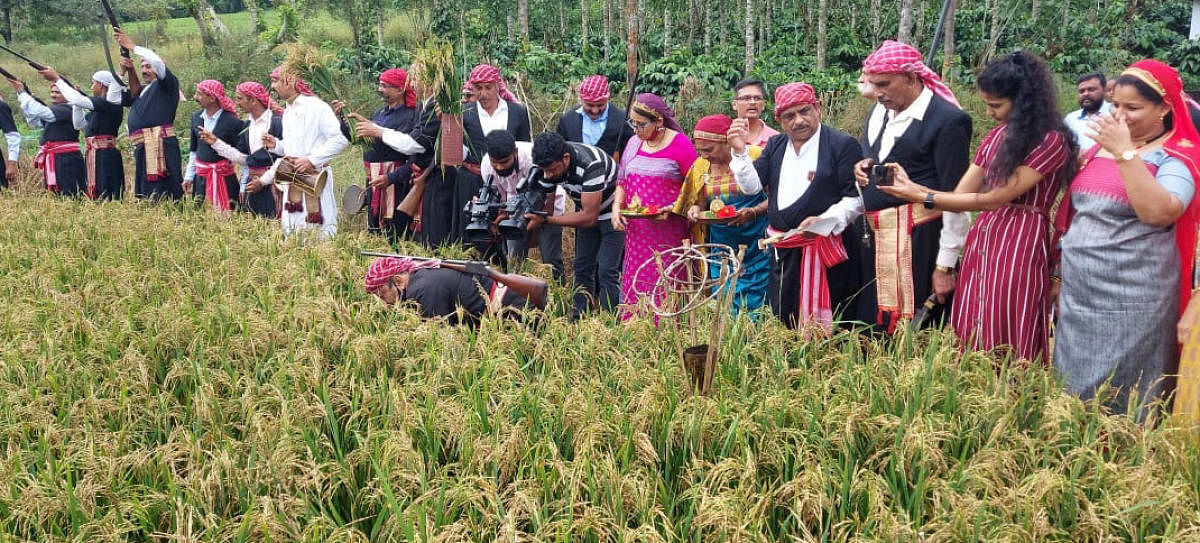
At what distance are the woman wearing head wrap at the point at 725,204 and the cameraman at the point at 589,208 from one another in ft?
1.81

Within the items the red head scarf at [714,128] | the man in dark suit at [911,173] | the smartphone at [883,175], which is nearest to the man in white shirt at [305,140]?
the red head scarf at [714,128]

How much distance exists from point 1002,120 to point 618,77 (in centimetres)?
1230

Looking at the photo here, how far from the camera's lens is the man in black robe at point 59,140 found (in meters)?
8.77

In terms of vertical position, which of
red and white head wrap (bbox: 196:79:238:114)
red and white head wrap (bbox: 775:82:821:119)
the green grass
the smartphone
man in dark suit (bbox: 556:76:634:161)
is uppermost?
red and white head wrap (bbox: 196:79:238:114)

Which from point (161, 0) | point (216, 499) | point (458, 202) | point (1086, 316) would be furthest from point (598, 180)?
point (161, 0)

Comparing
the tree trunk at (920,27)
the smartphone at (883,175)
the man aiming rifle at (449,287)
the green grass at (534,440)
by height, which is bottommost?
the green grass at (534,440)

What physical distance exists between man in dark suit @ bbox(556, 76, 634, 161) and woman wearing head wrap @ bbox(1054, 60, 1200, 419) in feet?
10.0

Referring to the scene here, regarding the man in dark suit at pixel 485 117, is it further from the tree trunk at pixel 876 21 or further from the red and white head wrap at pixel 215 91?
the tree trunk at pixel 876 21

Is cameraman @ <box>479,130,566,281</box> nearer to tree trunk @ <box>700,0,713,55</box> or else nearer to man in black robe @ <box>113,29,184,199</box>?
man in black robe @ <box>113,29,184,199</box>

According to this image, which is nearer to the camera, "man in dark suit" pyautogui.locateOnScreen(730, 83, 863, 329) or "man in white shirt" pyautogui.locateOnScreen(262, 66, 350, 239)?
"man in dark suit" pyautogui.locateOnScreen(730, 83, 863, 329)

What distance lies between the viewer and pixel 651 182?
4766 millimetres

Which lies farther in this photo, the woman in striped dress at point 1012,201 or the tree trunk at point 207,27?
the tree trunk at point 207,27

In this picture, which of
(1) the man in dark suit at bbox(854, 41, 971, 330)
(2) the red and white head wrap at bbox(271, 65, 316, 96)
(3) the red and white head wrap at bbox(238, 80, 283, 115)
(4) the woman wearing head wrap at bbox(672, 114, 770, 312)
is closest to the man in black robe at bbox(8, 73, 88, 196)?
(3) the red and white head wrap at bbox(238, 80, 283, 115)

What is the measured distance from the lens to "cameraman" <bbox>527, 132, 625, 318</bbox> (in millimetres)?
4992
